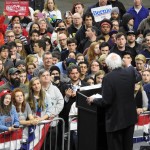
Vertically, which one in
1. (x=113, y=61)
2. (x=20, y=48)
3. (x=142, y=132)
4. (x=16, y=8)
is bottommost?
(x=142, y=132)

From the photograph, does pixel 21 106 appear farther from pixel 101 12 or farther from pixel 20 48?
pixel 101 12

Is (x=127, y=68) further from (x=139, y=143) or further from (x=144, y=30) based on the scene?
(x=144, y=30)

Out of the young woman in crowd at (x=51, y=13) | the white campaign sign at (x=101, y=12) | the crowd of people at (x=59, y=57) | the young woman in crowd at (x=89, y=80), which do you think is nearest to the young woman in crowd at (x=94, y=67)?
the crowd of people at (x=59, y=57)

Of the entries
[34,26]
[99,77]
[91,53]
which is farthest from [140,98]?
[34,26]

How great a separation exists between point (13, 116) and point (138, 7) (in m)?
8.26

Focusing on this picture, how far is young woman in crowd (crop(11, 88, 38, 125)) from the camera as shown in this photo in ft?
45.2

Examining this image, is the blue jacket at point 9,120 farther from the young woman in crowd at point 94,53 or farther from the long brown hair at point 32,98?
the young woman in crowd at point 94,53

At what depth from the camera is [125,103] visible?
1267 cm

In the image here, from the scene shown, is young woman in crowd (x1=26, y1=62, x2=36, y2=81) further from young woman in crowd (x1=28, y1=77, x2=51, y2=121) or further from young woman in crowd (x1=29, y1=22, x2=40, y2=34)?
young woman in crowd (x1=29, y1=22, x2=40, y2=34)

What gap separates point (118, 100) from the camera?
1263 centimetres

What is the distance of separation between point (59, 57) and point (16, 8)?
3.69m

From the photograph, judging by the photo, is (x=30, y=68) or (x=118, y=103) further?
(x=30, y=68)

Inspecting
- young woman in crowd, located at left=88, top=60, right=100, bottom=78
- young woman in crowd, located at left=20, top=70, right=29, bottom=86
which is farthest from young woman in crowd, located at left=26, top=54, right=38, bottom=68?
young woman in crowd, located at left=20, top=70, right=29, bottom=86

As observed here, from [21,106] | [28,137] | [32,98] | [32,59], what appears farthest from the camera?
[32,59]
